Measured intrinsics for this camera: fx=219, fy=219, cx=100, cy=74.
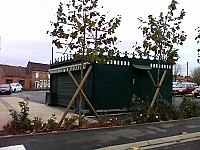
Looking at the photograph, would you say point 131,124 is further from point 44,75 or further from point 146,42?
point 44,75

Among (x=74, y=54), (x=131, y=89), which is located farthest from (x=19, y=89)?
(x=74, y=54)

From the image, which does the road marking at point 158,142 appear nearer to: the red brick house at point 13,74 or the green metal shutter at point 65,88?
the green metal shutter at point 65,88

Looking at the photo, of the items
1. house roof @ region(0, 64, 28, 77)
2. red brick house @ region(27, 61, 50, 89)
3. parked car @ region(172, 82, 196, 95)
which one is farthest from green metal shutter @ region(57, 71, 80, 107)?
red brick house @ region(27, 61, 50, 89)

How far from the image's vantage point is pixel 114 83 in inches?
439

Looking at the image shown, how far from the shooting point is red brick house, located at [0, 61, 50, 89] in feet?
163

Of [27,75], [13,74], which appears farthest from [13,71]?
[27,75]

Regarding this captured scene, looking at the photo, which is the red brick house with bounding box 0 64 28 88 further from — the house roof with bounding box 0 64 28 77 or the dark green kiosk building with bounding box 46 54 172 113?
the dark green kiosk building with bounding box 46 54 172 113

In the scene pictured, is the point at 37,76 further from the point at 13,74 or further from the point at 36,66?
the point at 13,74

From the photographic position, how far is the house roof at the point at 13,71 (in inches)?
1949

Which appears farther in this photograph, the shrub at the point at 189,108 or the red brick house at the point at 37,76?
the red brick house at the point at 37,76

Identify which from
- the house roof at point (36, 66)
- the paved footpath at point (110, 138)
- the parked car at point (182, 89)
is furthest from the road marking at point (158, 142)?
the house roof at point (36, 66)

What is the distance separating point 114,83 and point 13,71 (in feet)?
150

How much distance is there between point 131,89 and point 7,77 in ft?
143

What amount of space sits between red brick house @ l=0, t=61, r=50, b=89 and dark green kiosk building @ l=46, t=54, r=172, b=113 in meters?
40.3
